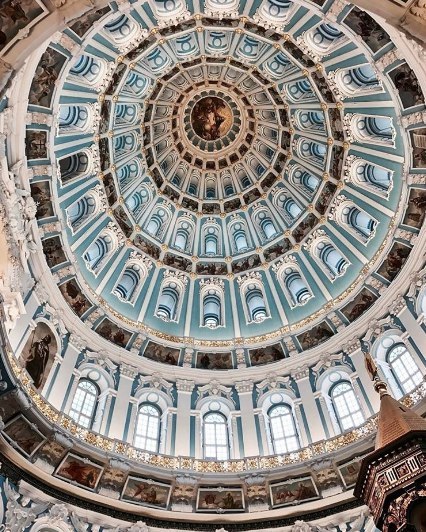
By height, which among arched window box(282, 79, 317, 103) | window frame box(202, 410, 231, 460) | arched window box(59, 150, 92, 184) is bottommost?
window frame box(202, 410, 231, 460)

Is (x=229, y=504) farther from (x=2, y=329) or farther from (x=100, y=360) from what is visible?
(x=2, y=329)

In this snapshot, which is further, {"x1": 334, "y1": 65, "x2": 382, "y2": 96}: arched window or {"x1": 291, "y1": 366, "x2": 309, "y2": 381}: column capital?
{"x1": 334, "y1": 65, "x2": 382, "y2": 96}: arched window

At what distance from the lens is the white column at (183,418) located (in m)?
22.5

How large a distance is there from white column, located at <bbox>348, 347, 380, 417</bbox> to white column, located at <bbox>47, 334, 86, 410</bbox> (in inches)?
450

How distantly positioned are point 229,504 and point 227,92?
23822mm

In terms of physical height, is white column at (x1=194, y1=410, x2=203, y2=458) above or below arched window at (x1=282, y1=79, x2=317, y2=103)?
below

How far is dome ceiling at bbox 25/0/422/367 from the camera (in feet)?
83.9

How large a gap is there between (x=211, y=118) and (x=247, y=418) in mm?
19526

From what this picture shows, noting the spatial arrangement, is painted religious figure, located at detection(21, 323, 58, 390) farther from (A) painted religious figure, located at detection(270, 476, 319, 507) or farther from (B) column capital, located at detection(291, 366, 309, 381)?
(B) column capital, located at detection(291, 366, 309, 381)

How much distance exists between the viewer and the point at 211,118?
1406 inches

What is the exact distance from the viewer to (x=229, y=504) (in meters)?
20.0

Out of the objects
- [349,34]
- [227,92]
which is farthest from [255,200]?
[349,34]

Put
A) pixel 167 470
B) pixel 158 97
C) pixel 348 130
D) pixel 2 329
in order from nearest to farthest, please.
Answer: pixel 2 329, pixel 167 470, pixel 348 130, pixel 158 97

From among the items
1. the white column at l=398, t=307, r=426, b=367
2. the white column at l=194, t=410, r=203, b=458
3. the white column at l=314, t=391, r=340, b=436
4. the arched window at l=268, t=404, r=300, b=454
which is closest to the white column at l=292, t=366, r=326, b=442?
the white column at l=314, t=391, r=340, b=436
